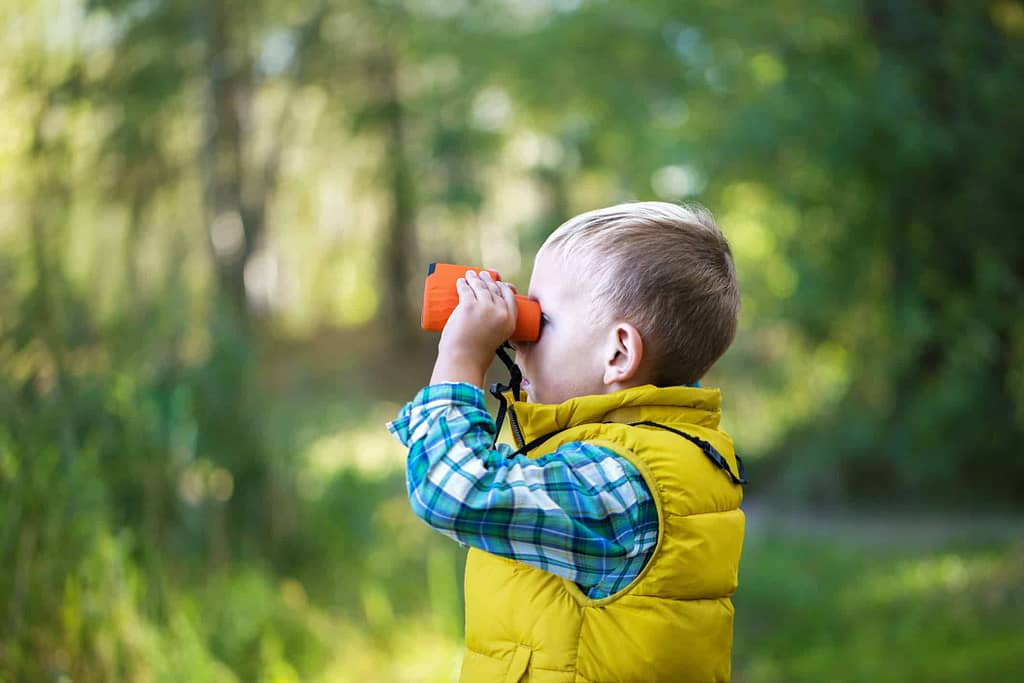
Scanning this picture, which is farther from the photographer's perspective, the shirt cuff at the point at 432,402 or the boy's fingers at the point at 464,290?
the boy's fingers at the point at 464,290

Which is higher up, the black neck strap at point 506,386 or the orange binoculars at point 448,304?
the orange binoculars at point 448,304

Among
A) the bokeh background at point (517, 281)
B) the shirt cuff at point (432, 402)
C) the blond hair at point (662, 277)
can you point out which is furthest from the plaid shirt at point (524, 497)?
the bokeh background at point (517, 281)

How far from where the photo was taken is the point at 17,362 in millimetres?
2713

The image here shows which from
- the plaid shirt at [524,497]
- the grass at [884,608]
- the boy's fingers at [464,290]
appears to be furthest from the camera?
the grass at [884,608]

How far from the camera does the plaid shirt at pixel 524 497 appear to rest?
152 centimetres

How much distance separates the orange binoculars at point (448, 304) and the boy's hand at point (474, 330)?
2cm

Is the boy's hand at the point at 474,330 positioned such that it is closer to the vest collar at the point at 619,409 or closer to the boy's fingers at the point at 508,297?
the boy's fingers at the point at 508,297

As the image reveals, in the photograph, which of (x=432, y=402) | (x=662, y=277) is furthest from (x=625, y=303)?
(x=432, y=402)

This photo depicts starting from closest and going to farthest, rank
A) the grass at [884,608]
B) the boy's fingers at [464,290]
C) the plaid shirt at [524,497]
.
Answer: the plaid shirt at [524,497], the boy's fingers at [464,290], the grass at [884,608]

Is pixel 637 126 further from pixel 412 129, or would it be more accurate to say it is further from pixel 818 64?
pixel 412 129

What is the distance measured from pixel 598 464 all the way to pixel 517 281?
1416cm

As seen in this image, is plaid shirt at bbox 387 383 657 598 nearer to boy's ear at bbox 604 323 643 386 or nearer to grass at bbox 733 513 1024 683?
boy's ear at bbox 604 323 643 386

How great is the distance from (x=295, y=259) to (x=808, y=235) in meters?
14.2

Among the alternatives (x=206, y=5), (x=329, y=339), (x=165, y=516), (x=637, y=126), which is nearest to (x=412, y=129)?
(x=329, y=339)
